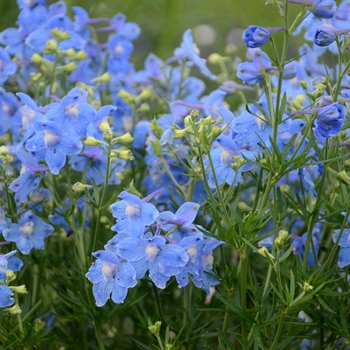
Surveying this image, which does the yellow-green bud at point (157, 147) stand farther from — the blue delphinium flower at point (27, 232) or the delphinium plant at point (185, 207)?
the blue delphinium flower at point (27, 232)

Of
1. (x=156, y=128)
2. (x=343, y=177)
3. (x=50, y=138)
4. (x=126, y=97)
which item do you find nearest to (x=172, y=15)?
(x=126, y=97)

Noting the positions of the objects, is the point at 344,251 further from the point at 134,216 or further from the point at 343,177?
the point at 134,216

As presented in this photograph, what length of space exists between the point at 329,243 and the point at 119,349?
61cm

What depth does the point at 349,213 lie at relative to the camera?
1.21 metres

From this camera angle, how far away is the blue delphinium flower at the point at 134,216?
3.72ft

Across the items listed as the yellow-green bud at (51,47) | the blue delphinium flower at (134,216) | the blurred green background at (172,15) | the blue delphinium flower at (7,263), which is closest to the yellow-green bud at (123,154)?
the blue delphinium flower at (134,216)

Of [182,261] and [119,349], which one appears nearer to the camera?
[182,261]

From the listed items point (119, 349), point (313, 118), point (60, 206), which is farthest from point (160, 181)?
point (313, 118)

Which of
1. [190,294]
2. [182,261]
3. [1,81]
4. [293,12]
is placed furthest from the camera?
[293,12]

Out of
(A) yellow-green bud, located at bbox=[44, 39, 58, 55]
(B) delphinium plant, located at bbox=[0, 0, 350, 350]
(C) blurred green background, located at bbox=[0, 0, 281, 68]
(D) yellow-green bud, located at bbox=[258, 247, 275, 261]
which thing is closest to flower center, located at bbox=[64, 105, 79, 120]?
(B) delphinium plant, located at bbox=[0, 0, 350, 350]

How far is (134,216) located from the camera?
1147 mm

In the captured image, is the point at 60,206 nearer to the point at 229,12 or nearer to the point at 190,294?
the point at 190,294

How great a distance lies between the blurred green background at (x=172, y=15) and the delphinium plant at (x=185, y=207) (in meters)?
0.64

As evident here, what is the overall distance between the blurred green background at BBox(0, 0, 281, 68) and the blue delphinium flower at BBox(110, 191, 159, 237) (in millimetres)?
1403
